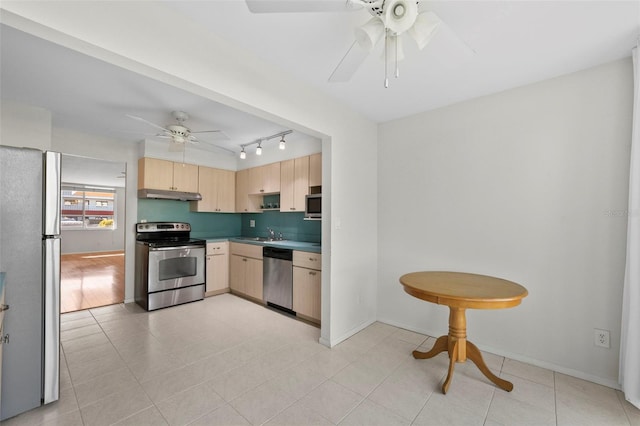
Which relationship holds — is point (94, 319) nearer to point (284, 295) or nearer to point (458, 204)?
point (284, 295)

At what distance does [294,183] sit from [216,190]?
177 centimetres

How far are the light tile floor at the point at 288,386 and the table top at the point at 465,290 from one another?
0.72m

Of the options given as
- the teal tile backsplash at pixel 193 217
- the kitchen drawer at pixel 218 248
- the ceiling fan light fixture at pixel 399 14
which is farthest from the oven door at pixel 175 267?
the ceiling fan light fixture at pixel 399 14

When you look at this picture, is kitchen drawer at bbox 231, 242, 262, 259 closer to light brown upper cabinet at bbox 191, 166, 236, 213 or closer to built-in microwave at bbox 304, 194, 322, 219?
light brown upper cabinet at bbox 191, 166, 236, 213

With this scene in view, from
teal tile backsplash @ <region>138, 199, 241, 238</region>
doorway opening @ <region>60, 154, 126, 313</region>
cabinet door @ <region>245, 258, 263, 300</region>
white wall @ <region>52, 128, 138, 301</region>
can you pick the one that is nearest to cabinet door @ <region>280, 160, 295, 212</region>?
cabinet door @ <region>245, 258, 263, 300</region>

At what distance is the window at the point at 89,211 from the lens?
20.5ft

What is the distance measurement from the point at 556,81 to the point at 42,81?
15.0ft

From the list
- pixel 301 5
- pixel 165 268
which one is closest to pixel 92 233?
pixel 165 268

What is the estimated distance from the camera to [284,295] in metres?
3.61

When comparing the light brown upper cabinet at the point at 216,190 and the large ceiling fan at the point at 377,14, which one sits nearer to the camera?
the large ceiling fan at the point at 377,14

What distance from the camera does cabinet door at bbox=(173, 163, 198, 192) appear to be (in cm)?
432

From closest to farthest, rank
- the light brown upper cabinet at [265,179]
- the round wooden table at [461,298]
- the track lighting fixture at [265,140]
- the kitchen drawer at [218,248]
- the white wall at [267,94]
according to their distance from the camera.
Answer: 1. the white wall at [267,94]
2. the round wooden table at [461,298]
3. the track lighting fixture at [265,140]
4. the light brown upper cabinet at [265,179]
5. the kitchen drawer at [218,248]

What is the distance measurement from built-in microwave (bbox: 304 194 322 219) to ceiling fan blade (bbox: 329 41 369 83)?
1.85m

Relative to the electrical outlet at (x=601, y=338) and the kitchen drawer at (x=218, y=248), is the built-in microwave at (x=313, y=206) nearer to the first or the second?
the kitchen drawer at (x=218, y=248)
